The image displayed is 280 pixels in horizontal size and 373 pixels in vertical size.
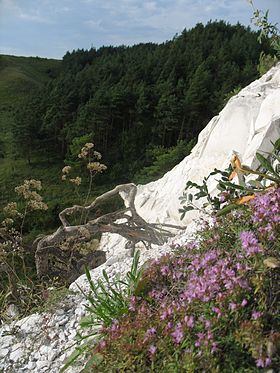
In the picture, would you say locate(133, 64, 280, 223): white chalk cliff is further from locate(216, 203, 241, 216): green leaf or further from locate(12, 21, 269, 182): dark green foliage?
locate(12, 21, 269, 182): dark green foliage

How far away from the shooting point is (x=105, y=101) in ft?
132

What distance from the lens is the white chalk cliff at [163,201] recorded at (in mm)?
3346

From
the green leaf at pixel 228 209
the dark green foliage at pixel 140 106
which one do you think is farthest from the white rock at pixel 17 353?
the dark green foliage at pixel 140 106

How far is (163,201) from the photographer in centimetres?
983

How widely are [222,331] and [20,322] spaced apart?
8.15 ft

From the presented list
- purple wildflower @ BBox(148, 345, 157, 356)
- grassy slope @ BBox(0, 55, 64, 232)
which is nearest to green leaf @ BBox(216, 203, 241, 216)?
purple wildflower @ BBox(148, 345, 157, 356)

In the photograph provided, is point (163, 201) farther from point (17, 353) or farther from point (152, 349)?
point (152, 349)

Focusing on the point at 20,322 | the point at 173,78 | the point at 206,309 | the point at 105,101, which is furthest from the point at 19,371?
the point at 173,78

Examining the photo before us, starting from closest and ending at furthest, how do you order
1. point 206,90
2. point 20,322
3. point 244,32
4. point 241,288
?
point 241,288
point 20,322
point 206,90
point 244,32

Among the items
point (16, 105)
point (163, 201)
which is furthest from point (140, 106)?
point (163, 201)

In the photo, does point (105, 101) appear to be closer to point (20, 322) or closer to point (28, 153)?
point (28, 153)

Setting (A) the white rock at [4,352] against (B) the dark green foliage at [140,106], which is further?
(B) the dark green foliage at [140,106]

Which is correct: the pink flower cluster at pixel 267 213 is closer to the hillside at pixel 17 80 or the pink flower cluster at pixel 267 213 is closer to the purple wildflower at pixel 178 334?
the purple wildflower at pixel 178 334

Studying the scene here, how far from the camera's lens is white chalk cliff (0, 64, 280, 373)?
335cm
